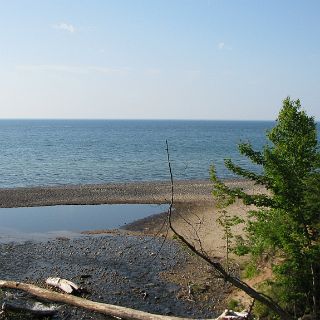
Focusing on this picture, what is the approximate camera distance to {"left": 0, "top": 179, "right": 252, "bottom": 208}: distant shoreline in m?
47.9

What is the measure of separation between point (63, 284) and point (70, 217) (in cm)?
1955

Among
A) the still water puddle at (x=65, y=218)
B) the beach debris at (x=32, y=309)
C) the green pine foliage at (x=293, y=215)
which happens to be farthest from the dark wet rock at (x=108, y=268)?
the green pine foliage at (x=293, y=215)

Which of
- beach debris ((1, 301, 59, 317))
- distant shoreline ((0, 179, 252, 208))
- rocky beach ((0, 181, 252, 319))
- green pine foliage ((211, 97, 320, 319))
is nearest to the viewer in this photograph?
green pine foliage ((211, 97, 320, 319))

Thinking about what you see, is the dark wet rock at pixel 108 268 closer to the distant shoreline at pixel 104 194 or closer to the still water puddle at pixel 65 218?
the still water puddle at pixel 65 218

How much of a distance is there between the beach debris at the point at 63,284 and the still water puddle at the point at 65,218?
12.2 metres

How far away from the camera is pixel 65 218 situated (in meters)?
41.3

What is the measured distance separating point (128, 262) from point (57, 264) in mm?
4378

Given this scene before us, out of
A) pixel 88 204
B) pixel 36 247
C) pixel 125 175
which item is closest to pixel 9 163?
pixel 125 175

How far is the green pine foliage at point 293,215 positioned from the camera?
54.2 ft

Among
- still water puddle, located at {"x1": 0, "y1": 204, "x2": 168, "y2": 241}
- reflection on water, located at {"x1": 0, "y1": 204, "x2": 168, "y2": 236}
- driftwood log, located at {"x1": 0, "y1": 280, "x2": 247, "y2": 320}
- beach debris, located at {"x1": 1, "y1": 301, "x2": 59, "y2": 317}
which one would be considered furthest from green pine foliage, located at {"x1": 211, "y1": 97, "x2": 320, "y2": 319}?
reflection on water, located at {"x1": 0, "y1": 204, "x2": 168, "y2": 236}

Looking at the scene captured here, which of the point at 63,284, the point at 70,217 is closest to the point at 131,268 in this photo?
the point at 63,284

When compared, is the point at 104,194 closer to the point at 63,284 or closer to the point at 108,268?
the point at 108,268

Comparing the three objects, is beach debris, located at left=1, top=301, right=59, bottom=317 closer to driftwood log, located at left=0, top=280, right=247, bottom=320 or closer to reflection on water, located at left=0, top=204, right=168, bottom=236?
driftwood log, located at left=0, top=280, right=247, bottom=320

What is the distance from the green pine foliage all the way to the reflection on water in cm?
2248
